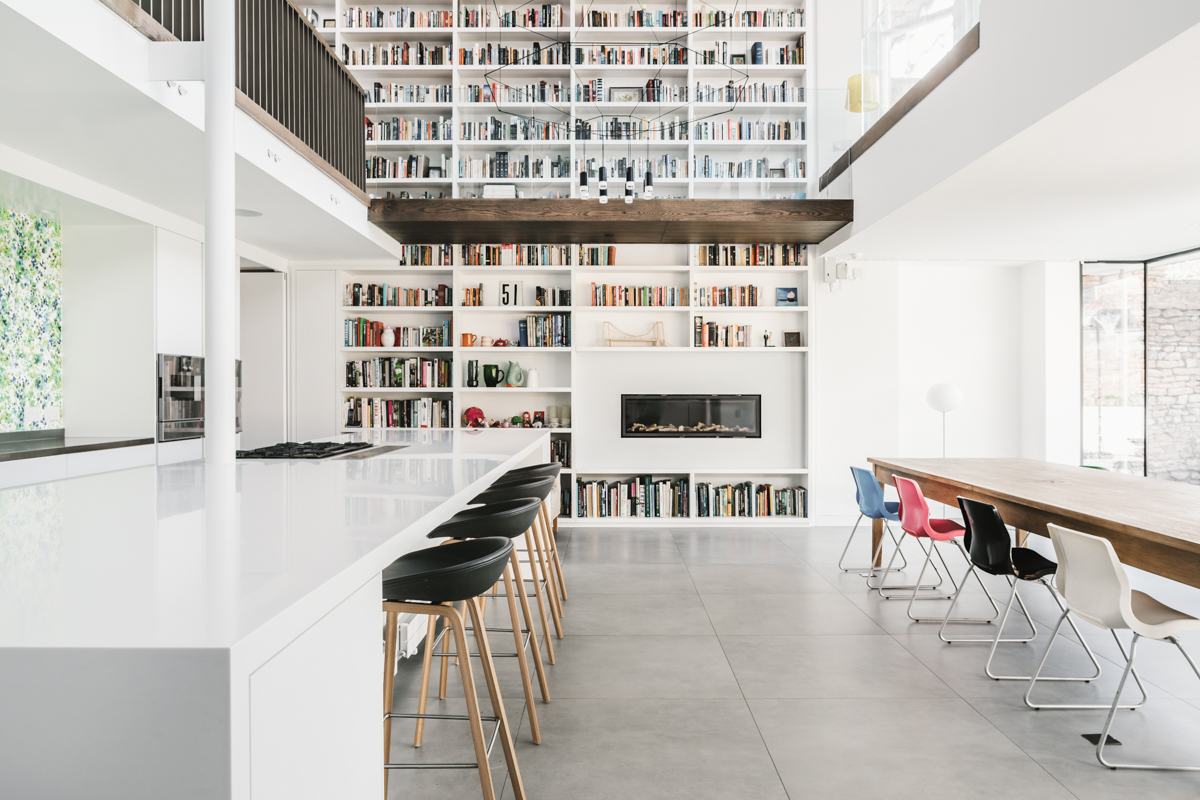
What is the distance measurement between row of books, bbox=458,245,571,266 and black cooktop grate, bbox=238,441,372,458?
3.21 meters

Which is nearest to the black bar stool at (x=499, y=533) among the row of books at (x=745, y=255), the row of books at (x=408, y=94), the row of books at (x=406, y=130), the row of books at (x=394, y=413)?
the row of books at (x=394, y=413)

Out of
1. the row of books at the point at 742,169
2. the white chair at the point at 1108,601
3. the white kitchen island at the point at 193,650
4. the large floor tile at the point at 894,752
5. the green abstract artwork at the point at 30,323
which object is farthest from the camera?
the row of books at the point at 742,169

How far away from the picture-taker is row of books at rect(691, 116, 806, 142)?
20.8 ft

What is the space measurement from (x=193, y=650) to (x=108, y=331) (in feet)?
15.3

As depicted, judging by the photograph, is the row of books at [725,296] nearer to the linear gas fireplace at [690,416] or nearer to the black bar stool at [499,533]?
the linear gas fireplace at [690,416]

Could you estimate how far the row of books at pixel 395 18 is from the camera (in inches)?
252

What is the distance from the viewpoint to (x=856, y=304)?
21.6ft

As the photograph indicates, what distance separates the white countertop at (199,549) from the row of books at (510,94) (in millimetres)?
5015

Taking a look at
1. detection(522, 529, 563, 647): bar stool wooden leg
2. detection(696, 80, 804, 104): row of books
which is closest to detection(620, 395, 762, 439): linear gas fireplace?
detection(696, 80, 804, 104): row of books

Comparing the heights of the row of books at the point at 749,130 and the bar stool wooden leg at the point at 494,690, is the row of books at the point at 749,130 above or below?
above

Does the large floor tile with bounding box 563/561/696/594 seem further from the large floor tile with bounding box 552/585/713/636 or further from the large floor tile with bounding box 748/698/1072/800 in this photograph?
the large floor tile with bounding box 748/698/1072/800

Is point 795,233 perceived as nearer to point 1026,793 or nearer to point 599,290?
point 599,290

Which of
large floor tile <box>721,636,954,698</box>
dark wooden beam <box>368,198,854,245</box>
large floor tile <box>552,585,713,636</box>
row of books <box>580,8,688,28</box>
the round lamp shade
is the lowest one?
large floor tile <box>552,585,713,636</box>

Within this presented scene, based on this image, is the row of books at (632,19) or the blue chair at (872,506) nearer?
the blue chair at (872,506)
